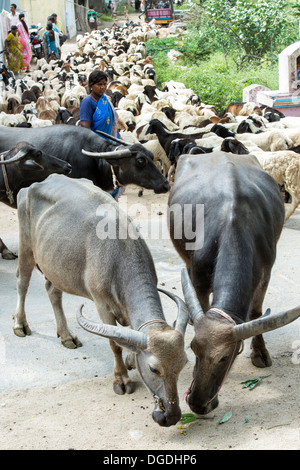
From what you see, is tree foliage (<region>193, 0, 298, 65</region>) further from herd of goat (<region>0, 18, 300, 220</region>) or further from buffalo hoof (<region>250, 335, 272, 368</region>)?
buffalo hoof (<region>250, 335, 272, 368</region>)

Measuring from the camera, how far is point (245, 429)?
182 inches

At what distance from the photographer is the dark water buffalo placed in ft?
27.1

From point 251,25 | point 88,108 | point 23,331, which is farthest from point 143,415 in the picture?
point 251,25

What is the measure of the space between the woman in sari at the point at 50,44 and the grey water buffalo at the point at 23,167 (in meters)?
26.6

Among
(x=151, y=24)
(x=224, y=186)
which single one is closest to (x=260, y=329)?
(x=224, y=186)

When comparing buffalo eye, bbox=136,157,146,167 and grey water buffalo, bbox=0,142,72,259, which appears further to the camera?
buffalo eye, bbox=136,157,146,167

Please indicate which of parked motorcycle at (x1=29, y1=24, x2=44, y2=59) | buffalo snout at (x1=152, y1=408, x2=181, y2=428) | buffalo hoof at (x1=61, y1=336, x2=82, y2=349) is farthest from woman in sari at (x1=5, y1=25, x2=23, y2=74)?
buffalo snout at (x1=152, y1=408, x2=181, y2=428)

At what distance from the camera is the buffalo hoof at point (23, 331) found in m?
6.63

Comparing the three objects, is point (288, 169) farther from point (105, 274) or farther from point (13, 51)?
point (13, 51)

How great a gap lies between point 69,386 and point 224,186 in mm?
2364

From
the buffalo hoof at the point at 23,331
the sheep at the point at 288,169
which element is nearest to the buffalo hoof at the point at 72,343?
the buffalo hoof at the point at 23,331

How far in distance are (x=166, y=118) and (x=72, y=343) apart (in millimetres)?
10668

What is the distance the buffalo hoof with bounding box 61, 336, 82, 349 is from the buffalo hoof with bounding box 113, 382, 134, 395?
1.08 meters

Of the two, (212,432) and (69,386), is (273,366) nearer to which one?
(212,432)
